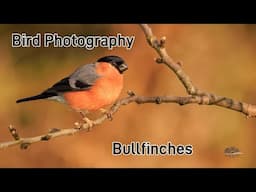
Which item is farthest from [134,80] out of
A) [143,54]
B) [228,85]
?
[228,85]

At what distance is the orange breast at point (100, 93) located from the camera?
4.23 m

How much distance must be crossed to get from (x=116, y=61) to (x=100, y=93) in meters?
0.25

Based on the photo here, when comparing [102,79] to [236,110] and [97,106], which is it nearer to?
[97,106]

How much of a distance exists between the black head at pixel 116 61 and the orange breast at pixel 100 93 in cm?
3

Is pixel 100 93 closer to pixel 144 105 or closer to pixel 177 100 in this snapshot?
pixel 144 105

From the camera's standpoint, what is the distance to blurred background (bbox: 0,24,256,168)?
4.40 meters

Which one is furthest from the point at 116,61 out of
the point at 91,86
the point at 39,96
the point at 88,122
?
the point at 39,96

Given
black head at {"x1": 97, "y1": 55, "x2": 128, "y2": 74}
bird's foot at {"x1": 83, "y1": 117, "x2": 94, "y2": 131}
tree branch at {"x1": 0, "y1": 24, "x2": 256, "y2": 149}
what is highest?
black head at {"x1": 97, "y1": 55, "x2": 128, "y2": 74}

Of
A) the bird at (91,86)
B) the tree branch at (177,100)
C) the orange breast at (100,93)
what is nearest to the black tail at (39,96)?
the bird at (91,86)

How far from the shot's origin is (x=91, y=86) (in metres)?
4.22

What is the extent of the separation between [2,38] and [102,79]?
72 cm

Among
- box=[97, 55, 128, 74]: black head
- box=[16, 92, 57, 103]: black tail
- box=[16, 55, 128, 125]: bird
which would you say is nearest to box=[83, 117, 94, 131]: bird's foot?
box=[16, 55, 128, 125]: bird

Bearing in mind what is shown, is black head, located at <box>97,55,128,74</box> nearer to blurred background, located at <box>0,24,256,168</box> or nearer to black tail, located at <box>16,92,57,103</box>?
blurred background, located at <box>0,24,256,168</box>

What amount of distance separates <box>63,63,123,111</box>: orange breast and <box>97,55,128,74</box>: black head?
0.03 meters
